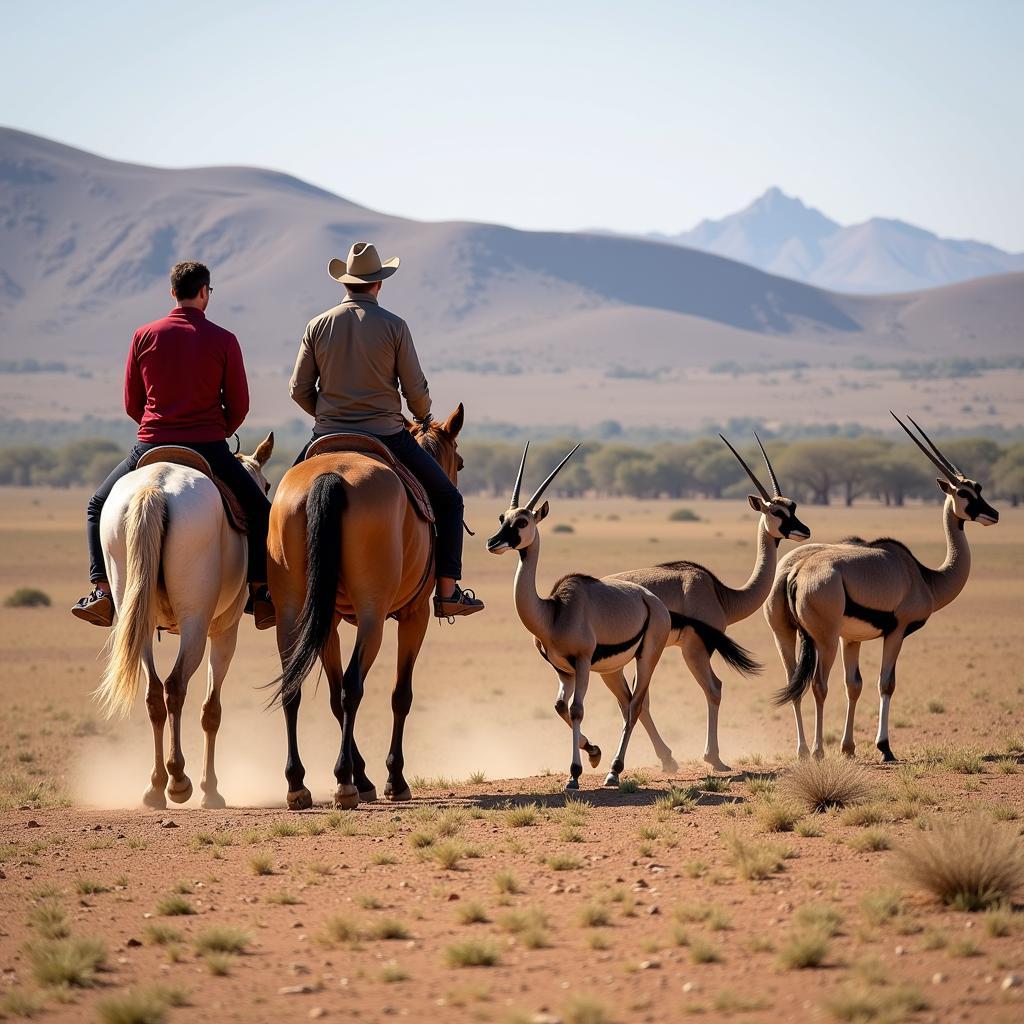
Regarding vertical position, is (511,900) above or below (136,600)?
below

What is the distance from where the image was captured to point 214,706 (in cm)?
1195

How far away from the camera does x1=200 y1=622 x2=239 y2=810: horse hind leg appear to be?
11930 mm

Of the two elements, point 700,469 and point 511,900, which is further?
point 700,469

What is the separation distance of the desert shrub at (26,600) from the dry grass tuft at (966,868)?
104ft

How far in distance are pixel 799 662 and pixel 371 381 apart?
4.35 meters

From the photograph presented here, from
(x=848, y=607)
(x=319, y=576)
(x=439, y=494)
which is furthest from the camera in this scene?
(x=848, y=607)

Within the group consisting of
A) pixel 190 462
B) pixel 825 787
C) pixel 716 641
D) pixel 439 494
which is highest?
pixel 190 462

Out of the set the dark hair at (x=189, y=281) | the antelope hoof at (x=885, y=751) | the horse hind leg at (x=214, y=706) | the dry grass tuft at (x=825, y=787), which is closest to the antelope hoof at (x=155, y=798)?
the horse hind leg at (x=214, y=706)

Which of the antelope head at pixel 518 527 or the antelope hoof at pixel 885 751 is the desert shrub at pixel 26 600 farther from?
the antelope hoof at pixel 885 751

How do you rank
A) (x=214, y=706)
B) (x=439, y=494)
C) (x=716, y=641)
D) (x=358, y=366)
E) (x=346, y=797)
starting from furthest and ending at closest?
(x=716, y=641)
(x=214, y=706)
(x=439, y=494)
(x=358, y=366)
(x=346, y=797)

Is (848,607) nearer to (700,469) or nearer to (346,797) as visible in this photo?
(346,797)

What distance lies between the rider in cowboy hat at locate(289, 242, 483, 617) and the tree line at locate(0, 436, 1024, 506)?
2837 inches

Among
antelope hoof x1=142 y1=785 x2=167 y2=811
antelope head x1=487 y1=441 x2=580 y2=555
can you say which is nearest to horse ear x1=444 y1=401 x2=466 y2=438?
antelope head x1=487 y1=441 x2=580 y2=555

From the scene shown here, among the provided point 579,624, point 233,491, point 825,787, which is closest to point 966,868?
point 825,787
